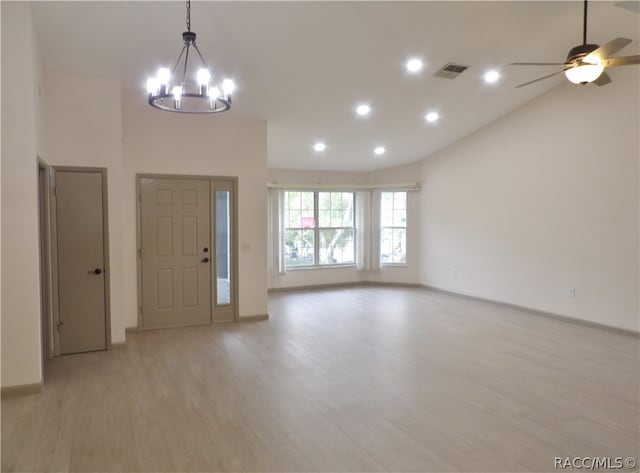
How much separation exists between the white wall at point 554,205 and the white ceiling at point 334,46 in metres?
0.56

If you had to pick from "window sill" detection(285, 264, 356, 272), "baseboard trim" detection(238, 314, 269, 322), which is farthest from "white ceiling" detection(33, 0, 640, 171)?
"window sill" detection(285, 264, 356, 272)

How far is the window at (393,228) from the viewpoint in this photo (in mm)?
9281

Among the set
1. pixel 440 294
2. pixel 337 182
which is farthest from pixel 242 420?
pixel 337 182

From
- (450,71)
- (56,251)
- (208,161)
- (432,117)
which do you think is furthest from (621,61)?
(56,251)

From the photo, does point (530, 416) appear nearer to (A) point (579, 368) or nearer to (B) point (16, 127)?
(A) point (579, 368)

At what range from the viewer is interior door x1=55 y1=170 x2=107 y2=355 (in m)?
4.75

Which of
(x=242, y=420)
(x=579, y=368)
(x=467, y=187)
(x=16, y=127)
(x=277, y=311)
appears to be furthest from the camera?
(x=467, y=187)

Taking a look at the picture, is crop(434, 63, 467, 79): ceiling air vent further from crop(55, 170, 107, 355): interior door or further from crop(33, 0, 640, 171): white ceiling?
crop(55, 170, 107, 355): interior door

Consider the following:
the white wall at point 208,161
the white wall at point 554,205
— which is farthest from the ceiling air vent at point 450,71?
the white wall at point 208,161

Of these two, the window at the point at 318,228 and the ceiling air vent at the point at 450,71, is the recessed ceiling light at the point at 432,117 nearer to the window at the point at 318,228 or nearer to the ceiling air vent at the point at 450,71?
the ceiling air vent at the point at 450,71

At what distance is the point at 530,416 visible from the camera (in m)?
3.30

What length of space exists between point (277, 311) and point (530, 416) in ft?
13.9

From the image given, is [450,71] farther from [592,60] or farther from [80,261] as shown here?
[80,261]

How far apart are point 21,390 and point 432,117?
582cm
